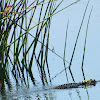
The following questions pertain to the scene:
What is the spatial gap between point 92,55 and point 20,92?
83.7 inches

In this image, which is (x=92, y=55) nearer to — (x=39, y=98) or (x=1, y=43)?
(x=1, y=43)

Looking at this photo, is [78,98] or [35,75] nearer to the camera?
[78,98]

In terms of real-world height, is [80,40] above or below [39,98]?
above

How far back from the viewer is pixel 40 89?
4918 millimetres

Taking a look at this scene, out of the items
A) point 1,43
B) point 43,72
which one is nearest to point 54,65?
point 43,72

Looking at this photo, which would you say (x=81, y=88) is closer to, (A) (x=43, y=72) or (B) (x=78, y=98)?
(B) (x=78, y=98)

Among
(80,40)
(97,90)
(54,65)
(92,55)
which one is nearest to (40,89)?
(97,90)

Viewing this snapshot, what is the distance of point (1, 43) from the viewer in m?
5.36

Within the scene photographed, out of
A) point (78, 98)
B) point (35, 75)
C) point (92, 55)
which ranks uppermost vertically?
point (92, 55)

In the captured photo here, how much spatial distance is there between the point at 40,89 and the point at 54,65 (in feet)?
4.15

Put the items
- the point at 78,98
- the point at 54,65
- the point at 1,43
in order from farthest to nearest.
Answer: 1. the point at 54,65
2. the point at 1,43
3. the point at 78,98

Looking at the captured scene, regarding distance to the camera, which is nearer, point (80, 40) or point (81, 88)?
point (81, 88)

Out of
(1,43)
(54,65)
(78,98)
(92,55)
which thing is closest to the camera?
(78,98)

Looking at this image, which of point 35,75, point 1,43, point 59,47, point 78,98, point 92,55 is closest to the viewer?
point 78,98
